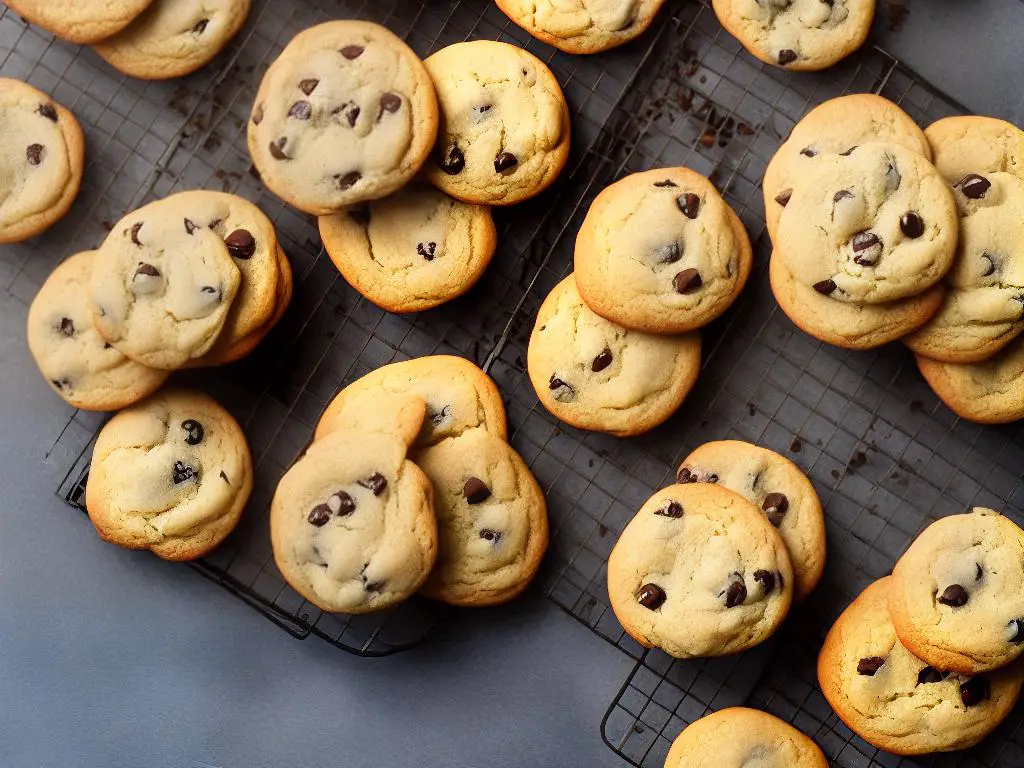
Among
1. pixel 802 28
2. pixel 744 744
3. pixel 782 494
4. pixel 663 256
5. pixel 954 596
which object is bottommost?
pixel 744 744

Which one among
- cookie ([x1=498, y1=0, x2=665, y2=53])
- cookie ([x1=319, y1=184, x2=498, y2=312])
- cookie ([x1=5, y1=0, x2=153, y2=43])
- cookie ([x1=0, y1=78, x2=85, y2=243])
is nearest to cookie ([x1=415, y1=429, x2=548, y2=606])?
cookie ([x1=319, y1=184, x2=498, y2=312])

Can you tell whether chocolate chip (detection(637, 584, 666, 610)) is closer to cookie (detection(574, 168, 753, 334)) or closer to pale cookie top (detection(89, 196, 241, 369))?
cookie (detection(574, 168, 753, 334))

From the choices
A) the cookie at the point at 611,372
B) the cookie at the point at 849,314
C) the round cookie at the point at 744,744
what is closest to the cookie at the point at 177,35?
the cookie at the point at 611,372

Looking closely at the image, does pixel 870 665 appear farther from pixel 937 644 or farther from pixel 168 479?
pixel 168 479

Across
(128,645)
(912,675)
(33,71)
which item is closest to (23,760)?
(128,645)

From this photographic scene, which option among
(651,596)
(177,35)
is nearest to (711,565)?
(651,596)

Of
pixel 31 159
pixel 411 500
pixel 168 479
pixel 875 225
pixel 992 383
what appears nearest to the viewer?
pixel 875 225
